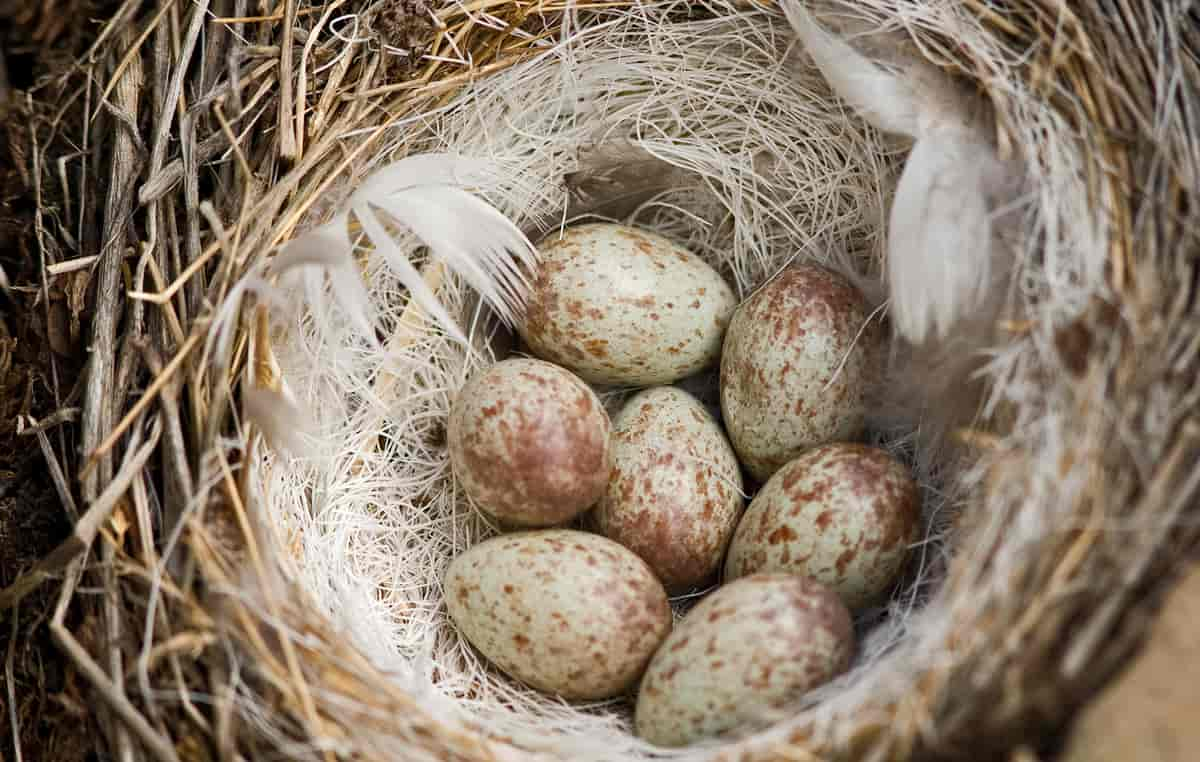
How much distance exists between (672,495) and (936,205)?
0.58m

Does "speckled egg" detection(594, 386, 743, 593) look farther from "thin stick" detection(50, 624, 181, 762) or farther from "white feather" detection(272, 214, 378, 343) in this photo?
"thin stick" detection(50, 624, 181, 762)

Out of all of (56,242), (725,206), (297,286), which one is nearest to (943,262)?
(725,206)

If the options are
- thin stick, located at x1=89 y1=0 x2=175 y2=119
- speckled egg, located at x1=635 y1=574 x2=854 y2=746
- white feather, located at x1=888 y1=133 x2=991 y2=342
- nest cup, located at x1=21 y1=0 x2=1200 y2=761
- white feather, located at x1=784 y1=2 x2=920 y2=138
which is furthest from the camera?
thin stick, located at x1=89 y1=0 x2=175 y2=119

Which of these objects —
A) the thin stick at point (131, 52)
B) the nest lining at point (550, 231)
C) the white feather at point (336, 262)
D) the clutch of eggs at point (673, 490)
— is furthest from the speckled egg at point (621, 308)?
the thin stick at point (131, 52)

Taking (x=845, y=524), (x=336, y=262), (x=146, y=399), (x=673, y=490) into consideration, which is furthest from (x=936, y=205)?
(x=146, y=399)

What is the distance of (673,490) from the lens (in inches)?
59.0

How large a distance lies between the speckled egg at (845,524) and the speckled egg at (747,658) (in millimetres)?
96

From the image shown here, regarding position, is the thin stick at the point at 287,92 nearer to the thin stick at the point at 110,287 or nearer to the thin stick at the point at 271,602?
the thin stick at the point at 110,287

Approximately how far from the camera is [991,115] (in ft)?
4.54

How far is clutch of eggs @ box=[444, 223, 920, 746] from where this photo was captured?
4.03 ft

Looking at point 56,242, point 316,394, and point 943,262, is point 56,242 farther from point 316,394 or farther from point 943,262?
point 943,262

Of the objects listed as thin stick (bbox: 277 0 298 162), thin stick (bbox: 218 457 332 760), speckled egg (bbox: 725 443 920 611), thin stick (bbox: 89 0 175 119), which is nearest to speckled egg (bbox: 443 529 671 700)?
speckled egg (bbox: 725 443 920 611)

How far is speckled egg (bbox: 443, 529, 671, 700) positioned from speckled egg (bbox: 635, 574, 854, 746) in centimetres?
9

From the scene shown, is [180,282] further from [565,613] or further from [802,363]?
[802,363]
